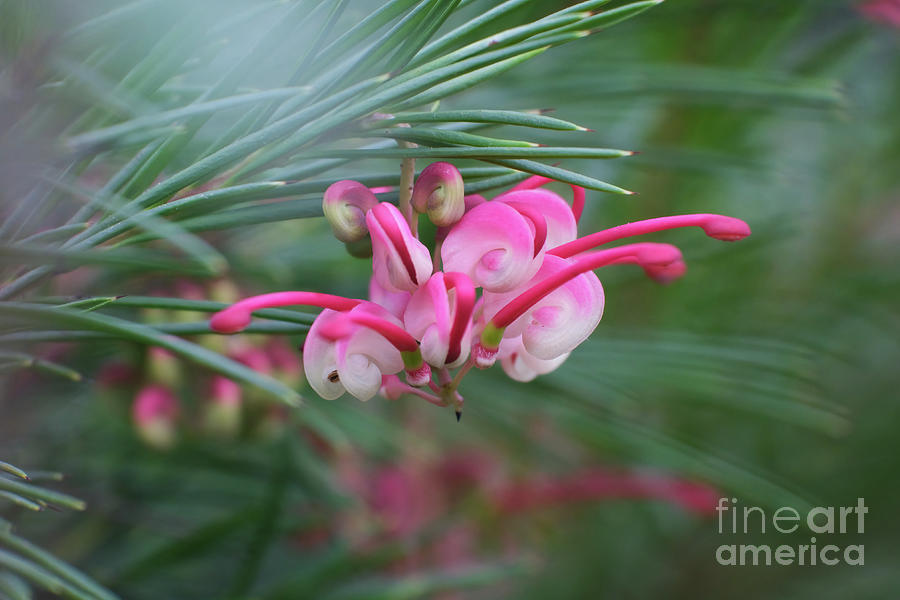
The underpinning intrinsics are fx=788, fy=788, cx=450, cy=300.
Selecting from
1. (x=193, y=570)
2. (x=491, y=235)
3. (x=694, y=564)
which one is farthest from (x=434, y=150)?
(x=694, y=564)

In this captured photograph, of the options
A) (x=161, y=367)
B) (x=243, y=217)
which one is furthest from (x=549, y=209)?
(x=161, y=367)

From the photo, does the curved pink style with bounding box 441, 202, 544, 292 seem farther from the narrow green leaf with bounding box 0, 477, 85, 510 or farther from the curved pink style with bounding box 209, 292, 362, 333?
the narrow green leaf with bounding box 0, 477, 85, 510

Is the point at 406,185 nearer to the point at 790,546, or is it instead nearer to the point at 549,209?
the point at 549,209

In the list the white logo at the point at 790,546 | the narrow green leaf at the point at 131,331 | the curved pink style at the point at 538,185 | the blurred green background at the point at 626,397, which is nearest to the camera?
the narrow green leaf at the point at 131,331

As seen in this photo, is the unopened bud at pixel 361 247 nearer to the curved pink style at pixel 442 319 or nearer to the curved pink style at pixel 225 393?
the curved pink style at pixel 442 319

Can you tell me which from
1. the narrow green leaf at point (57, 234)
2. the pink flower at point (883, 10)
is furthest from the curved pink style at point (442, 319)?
the pink flower at point (883, 10)

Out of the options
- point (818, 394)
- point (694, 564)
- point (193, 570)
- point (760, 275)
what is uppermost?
point (760, 275)

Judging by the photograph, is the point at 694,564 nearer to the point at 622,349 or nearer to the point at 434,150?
the point at 622,349
